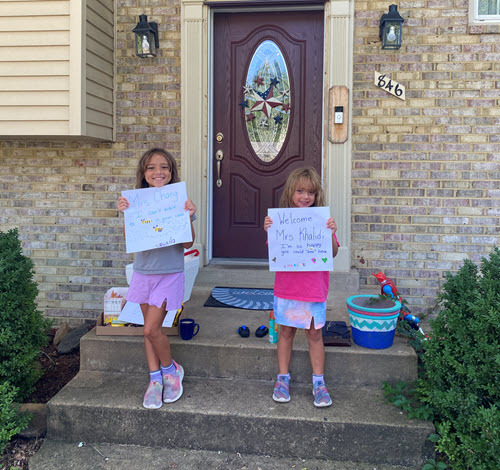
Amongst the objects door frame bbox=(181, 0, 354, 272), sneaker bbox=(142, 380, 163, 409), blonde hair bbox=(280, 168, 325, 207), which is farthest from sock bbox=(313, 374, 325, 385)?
door frame bbox=(181, 0, 354, 272)

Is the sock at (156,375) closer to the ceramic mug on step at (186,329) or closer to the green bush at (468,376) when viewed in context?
the ceramic mug on step at (186,329)

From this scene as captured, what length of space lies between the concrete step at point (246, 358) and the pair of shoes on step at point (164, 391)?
25 cm

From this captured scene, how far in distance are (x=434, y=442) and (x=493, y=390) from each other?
0.45 metres

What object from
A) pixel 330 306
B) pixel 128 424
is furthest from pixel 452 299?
pixel 128 424

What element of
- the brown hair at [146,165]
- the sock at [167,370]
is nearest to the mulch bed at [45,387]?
the sock at [167,370]

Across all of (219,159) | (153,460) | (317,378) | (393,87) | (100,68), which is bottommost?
(153,460)

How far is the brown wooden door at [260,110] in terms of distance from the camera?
4449 millimetres

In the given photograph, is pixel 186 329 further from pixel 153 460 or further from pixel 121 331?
pixel 153 460

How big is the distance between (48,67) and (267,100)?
194cm

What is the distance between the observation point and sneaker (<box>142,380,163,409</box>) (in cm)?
265

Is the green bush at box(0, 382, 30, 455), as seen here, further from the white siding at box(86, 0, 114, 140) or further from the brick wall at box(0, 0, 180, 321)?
the white siding at box(86, 0, 114, 140)

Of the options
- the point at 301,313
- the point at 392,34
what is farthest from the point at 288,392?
the point at 392,34

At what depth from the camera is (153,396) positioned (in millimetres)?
2676

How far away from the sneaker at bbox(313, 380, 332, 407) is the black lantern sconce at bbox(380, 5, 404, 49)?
9.56 feet
